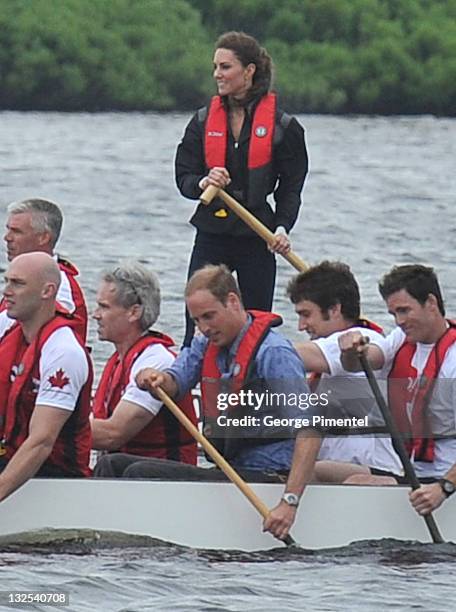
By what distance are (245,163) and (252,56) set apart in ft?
1.55

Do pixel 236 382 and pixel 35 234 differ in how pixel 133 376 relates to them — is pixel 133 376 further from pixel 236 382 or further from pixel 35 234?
pixel 35 234

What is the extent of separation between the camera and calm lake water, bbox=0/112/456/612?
6.65 metres

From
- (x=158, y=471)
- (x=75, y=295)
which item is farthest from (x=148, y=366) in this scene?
(x=75, y=295)

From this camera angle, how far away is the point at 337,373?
6793 mm

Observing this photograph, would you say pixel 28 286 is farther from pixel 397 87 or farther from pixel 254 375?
pixel 397 87

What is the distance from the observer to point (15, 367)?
6.54 meters

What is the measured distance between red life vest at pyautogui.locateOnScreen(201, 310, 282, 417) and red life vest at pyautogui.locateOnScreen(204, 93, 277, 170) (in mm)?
1332

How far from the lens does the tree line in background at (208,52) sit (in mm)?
42750

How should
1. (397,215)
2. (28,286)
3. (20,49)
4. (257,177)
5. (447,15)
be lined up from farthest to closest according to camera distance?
(447,15)
(20,49)
(397,215)
(257,177)
(28,286)

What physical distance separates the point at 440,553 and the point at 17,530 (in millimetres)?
1500

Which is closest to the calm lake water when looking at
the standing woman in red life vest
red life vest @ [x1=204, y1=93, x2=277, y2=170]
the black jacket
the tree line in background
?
the standing woman in red life vest

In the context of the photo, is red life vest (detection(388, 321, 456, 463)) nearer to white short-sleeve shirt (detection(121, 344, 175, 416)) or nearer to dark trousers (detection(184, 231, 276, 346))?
white short-sleeve shirt (detection(121, 344, 175, 416))

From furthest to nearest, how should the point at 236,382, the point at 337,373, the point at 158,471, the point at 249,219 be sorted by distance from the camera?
the point at 249,219
the point at 337,373
the point at 158,471
the point at 236,382

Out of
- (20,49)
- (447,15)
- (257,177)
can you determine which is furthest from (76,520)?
(447,15)
